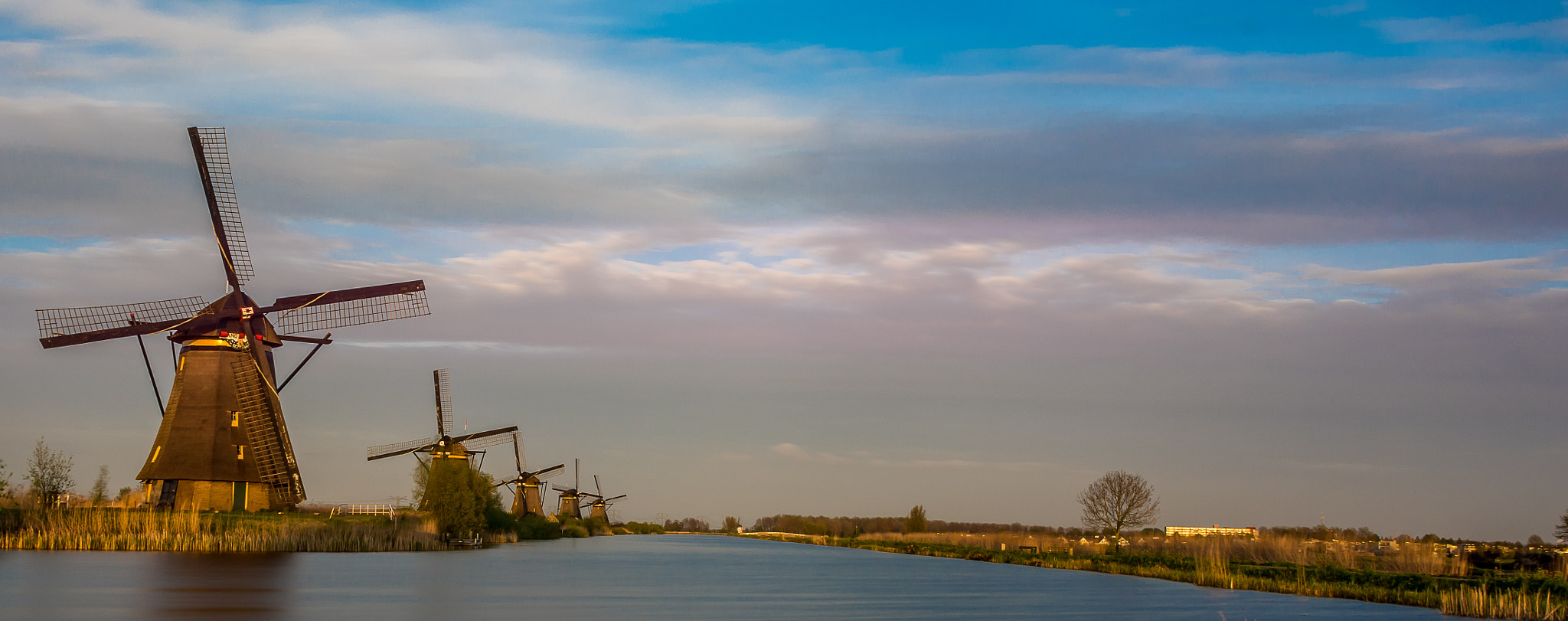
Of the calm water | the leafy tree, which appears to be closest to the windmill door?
the calm water

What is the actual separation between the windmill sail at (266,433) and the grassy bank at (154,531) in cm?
257

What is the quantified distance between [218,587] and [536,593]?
294 inches

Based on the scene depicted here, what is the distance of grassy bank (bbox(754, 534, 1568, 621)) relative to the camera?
2631 cm

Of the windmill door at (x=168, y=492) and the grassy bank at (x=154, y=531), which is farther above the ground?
the windmill door at (x=168, y=492)

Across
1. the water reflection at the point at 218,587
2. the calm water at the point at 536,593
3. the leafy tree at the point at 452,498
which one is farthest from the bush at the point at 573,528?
the water reflection at the point at 218,587

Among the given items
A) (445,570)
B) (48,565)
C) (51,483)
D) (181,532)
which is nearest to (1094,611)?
(445,570)

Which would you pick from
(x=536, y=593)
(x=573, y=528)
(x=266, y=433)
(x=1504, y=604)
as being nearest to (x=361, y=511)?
(x=266, y=433)

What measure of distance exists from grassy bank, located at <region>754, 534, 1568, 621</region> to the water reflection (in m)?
26.1

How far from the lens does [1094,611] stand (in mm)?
28328

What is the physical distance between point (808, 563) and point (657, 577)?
65.8ft

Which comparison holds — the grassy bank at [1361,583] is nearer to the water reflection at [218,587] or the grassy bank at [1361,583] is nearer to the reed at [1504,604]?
the reed at [1504,604]

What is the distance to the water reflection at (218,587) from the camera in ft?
70.4

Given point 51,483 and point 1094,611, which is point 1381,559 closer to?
point 1094,611

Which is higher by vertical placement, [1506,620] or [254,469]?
[254,469]
